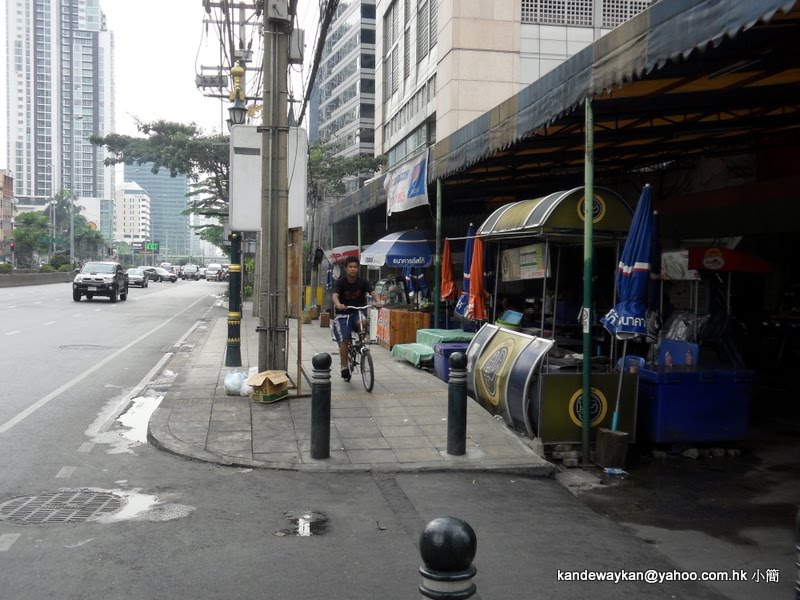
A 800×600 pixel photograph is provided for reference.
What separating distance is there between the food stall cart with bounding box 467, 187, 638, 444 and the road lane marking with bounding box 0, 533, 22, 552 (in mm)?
5012

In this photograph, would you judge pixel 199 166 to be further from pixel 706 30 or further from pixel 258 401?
pixel 706 30

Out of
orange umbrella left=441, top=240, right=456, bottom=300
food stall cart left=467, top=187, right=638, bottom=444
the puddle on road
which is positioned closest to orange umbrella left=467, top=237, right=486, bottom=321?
food stall cart left=467, top=187, right=638, bottom=444

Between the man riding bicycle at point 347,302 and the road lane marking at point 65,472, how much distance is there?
481cm

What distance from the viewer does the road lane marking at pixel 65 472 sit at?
21.9ft

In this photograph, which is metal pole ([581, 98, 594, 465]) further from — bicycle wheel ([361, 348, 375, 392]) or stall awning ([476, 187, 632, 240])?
bicycle wheel ([361, 348, 375, 392])

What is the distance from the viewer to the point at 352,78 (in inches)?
3246

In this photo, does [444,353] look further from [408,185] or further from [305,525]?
[305,525]

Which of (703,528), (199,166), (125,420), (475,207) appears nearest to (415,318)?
(475,207)

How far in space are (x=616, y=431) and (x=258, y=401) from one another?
4.58 metres

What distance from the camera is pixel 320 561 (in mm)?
4824

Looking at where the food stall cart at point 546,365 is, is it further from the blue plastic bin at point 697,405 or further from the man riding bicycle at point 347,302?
the man riding bicycle at point 347,302

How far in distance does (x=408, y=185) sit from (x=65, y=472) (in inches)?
371

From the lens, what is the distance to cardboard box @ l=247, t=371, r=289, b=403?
9.79 meters

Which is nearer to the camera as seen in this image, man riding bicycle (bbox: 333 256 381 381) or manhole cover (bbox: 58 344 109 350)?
man riding bicycle (bbox: 333 256 381 381)
